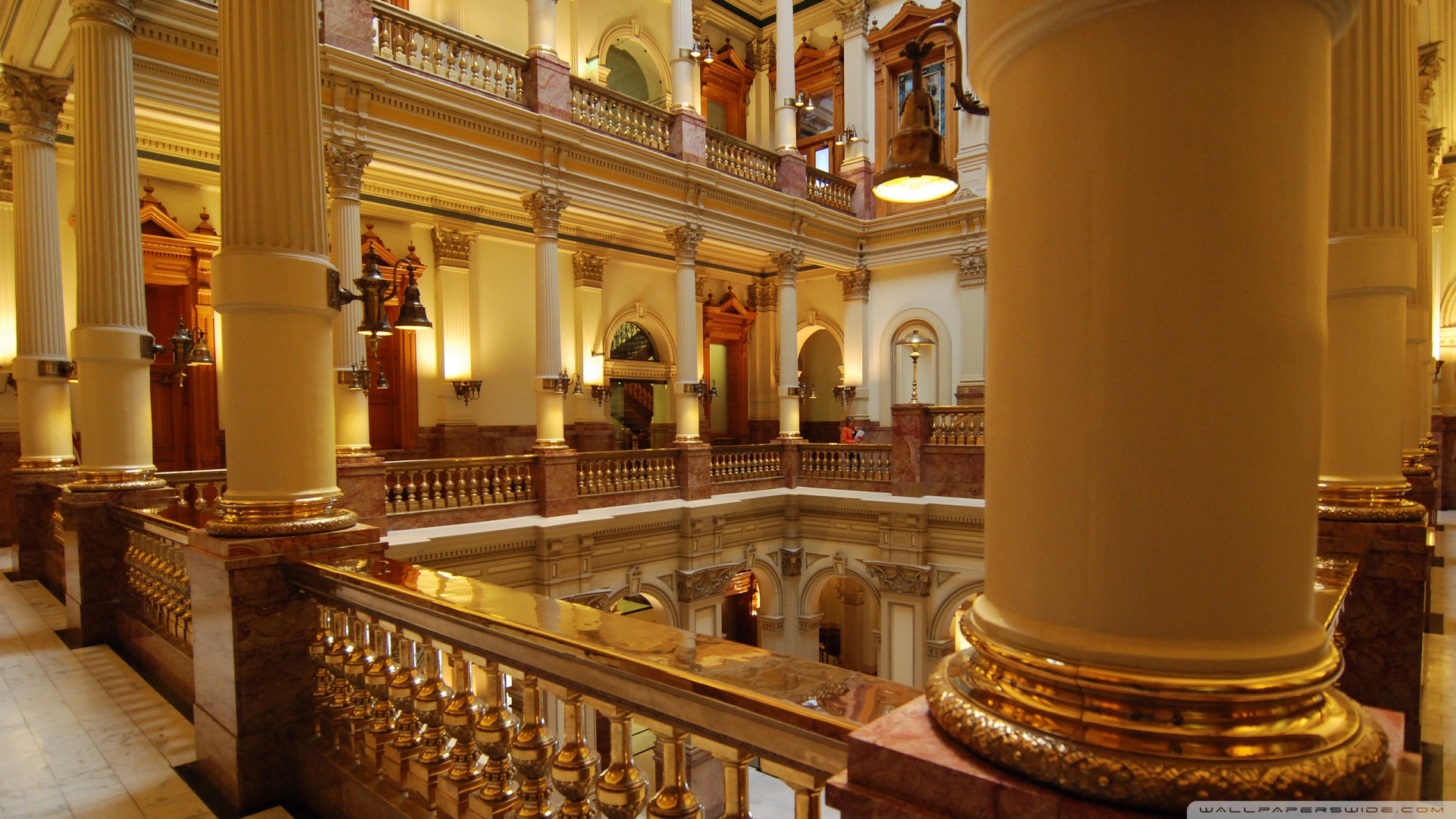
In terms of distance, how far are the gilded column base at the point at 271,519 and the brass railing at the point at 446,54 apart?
24.4 ft

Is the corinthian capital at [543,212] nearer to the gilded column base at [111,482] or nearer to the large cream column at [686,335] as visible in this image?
the large cream column at [686,335]

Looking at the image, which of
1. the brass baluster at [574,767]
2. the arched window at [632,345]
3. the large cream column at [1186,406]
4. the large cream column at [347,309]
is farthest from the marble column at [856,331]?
the large cream column at [1186,406]

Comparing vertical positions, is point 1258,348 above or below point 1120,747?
above

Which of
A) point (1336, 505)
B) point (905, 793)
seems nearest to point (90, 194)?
point (905, 793)

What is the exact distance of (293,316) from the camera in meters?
3.48

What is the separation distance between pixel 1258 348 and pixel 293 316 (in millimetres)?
3658

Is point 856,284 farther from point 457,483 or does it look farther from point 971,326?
point 457,483

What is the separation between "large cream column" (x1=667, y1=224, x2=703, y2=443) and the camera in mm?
Result: 12328

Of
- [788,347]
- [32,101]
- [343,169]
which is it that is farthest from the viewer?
[788,347]

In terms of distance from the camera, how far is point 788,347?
14414 millimetres

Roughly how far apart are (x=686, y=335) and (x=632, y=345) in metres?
4.52

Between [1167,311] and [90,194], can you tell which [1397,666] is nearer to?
[1167,311]

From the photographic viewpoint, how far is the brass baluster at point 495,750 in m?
2.16

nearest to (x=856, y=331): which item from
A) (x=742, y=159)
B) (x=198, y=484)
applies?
(x=742, y=159)
